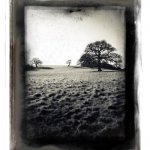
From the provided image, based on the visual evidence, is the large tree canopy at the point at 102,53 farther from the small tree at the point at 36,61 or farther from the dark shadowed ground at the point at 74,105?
the small tree at the point at 36,61

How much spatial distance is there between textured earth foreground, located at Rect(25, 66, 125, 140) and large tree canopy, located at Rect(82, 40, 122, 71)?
0.10 ft

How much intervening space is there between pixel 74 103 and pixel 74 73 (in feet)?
0.28

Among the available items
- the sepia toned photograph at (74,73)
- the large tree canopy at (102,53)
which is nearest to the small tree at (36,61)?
the sepia toned photograph at (74,73)

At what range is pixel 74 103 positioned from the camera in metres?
0.92

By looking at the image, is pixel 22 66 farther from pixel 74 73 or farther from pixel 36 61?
pixel 74 73

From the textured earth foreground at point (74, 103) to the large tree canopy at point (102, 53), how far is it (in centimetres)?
3

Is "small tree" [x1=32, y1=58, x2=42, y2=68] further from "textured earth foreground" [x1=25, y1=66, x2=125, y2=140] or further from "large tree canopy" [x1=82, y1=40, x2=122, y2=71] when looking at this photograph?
"large tree canopy" [x1=82, y1=40, x2=122, y2=71]

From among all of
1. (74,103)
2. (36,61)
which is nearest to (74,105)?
(74,103)

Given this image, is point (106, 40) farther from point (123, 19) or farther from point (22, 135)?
point (22, 135)

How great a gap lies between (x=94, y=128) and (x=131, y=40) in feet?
0.90

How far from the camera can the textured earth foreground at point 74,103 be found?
910 mm

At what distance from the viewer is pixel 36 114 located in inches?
35.9

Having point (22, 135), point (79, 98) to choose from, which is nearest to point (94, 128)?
point (79, 98)
